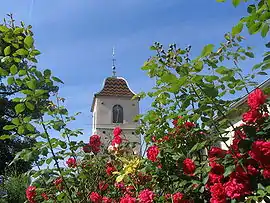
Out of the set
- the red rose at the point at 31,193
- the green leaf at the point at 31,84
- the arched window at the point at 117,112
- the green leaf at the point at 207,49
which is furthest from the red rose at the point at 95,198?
the arched window at the point at 117,112

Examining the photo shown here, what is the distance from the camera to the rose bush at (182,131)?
1.61m

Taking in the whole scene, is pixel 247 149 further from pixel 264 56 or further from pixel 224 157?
pixel 264 56

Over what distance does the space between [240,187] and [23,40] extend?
1.53 metres

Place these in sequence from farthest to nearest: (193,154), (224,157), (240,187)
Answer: (193,154)
(224,157)
(240,187)

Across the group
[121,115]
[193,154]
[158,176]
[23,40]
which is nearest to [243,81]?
[193,154]

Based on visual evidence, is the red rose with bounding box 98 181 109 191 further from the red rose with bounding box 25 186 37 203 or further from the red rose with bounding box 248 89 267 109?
the red rose with bounding box 248 89 267 109

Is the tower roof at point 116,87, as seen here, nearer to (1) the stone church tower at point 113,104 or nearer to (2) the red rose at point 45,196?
(1) the stone church tower at point 113,104

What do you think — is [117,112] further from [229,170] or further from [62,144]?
[229,170]

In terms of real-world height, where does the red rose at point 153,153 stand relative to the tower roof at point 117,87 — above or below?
below

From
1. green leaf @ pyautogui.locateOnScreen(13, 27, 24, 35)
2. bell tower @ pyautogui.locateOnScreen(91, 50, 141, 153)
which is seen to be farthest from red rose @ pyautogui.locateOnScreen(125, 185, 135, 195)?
bell tower @ pyautogui.locateOnScreen(91, 50, 141, 153)

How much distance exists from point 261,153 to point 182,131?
95cm

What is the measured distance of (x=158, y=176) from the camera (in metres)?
2.39

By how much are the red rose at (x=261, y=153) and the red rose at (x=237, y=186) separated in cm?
13

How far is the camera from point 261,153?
1554mm
